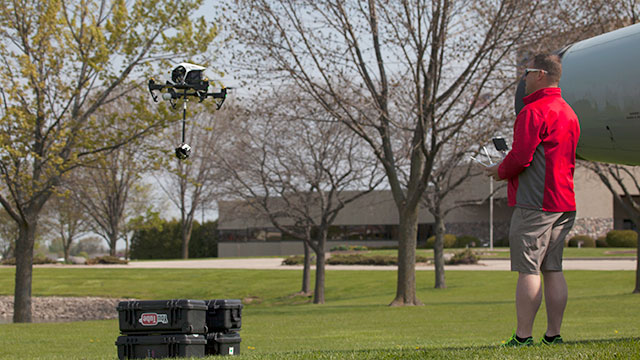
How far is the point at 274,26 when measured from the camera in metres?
17.5

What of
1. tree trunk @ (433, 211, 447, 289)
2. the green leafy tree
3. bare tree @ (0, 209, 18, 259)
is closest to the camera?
the green leafy tree

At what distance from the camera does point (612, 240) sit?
47312 mm

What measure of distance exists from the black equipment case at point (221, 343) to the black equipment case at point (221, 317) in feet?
0.27

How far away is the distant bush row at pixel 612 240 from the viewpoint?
153 feet

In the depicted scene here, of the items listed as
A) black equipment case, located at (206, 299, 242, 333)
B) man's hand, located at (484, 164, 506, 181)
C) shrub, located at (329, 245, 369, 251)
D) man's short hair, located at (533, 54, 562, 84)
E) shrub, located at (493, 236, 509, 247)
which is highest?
man's short hair, located at (533, 54, 562, 84)

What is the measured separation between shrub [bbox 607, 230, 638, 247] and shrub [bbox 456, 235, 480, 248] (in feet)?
29.9

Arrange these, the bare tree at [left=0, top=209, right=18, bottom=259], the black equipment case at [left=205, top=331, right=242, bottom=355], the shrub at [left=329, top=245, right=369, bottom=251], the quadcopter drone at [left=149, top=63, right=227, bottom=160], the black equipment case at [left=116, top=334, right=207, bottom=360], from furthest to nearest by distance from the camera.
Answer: the shrub at [left=329, top=245, right=369, bottom=251] → the bare tree at [left=0, top=209, right=18, bottom=259] → the quadcopter drone at [left=149, top=63, right=227, bottom=160] → the black equipment case at [left=205, top=331, right=242, bottom=355] → the black equipment case at [left=116, top=334, right=207, bottom=360]

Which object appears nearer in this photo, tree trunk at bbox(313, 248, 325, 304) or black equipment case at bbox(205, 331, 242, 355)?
black equipment case at bbox(205, 331, 242, 355)

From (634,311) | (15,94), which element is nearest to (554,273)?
(634,311)

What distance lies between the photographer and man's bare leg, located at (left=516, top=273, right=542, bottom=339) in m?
5.64

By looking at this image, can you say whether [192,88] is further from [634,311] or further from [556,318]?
[634,311]

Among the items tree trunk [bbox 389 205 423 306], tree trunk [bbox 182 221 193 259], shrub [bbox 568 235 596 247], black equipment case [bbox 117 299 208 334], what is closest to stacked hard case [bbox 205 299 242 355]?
black equipment case [bbox 117 299 208 334]

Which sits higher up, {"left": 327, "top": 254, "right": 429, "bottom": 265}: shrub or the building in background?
the building in background

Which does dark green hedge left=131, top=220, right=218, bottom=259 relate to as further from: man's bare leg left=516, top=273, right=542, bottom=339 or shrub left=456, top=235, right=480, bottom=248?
man's bare leg left=516, top=273, right=542, bottom=339
